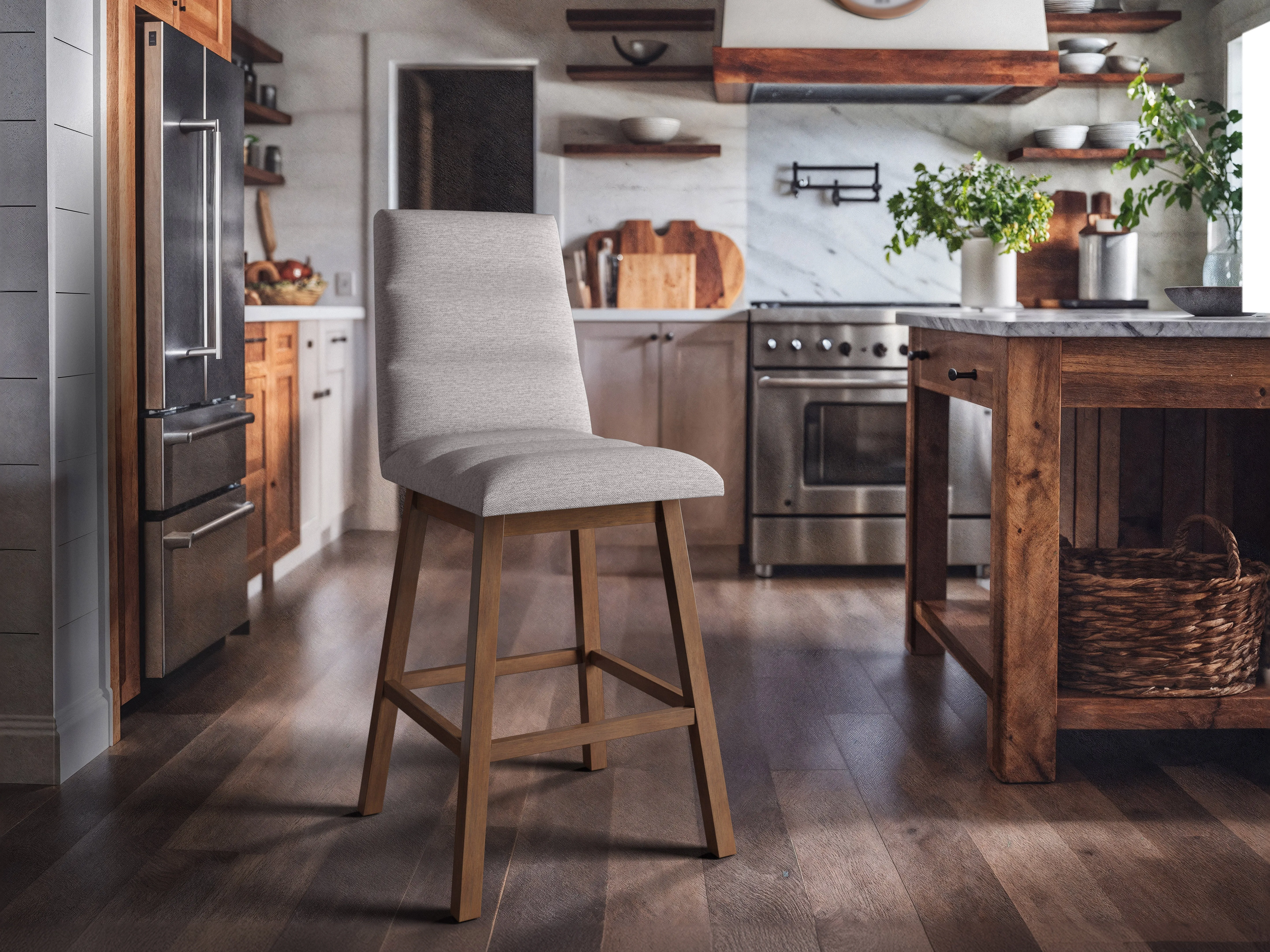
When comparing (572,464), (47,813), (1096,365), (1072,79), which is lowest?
(47,813)

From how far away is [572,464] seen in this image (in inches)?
59.4

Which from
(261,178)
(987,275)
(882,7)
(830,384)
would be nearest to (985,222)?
(987,275)

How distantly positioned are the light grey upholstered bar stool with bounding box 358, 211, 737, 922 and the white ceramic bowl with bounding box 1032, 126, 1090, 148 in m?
2.99

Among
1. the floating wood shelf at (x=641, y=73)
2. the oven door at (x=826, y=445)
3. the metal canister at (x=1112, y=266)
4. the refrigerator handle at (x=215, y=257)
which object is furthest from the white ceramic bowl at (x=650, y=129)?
the refrigerator handle at (x=215, y=257)

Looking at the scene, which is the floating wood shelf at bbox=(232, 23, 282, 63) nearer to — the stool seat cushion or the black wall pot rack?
the black wall pot rack

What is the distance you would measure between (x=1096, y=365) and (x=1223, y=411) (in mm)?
736

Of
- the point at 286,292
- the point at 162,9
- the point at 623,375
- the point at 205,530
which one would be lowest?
the point at 205,530

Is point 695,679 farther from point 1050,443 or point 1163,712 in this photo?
point 1163,712

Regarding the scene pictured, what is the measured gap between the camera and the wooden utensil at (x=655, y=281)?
167 inches

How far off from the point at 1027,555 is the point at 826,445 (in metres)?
1.84

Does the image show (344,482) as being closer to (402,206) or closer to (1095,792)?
(402,206)

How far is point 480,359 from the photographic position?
182cm

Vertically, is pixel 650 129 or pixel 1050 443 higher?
pixel 650 129

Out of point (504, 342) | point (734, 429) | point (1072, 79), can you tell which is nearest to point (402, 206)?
point (734, 429)
